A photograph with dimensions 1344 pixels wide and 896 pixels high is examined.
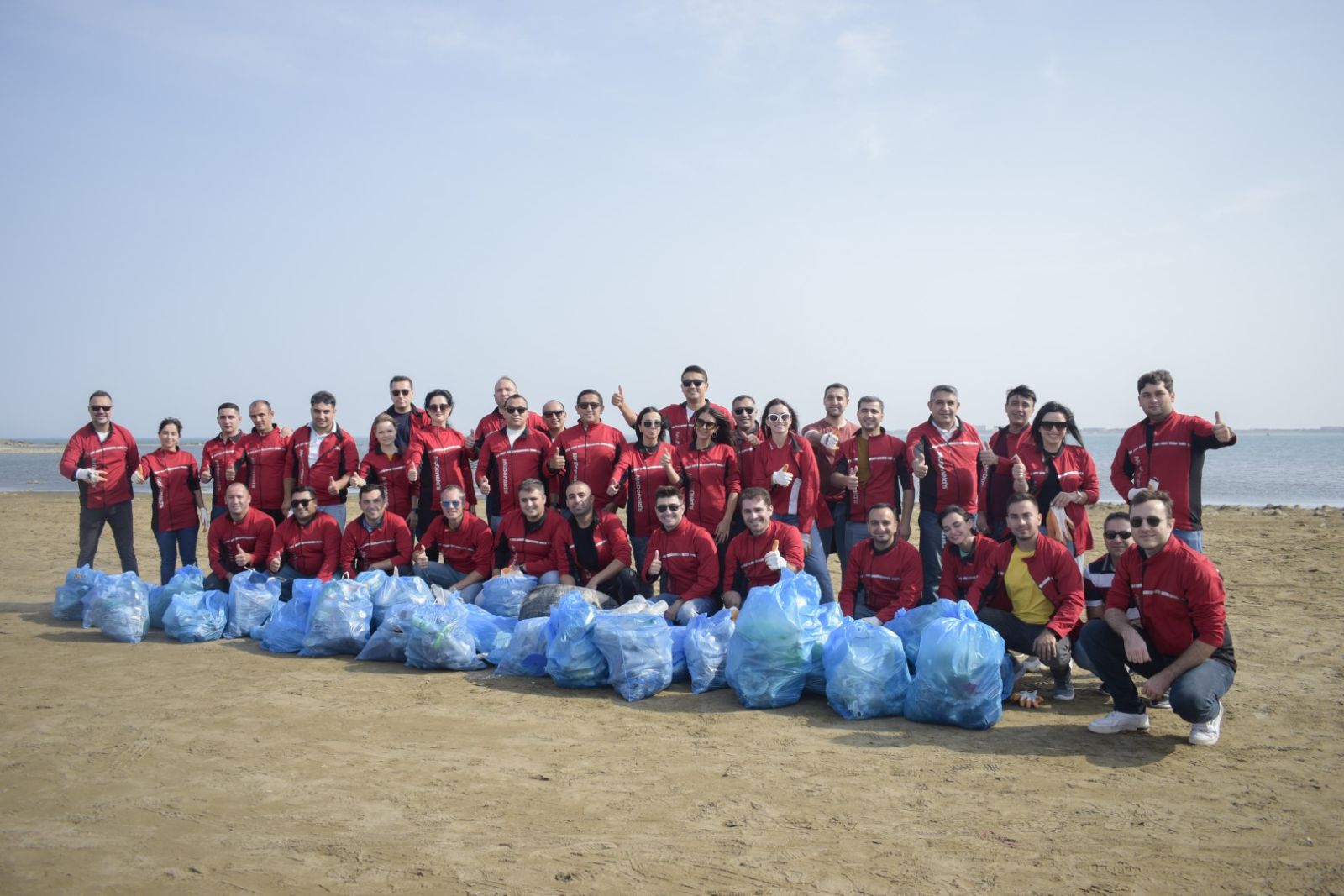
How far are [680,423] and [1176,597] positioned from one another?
14.0 feet

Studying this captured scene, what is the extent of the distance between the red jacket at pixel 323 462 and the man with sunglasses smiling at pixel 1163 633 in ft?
20.9

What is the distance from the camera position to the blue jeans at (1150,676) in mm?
4777

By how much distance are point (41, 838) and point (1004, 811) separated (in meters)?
4.12

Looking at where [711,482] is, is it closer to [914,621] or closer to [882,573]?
[882,573]

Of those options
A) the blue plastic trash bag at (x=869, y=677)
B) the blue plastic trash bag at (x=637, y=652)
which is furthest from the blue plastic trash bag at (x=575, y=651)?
the blue plastic trash bag at (x=869, y=677)

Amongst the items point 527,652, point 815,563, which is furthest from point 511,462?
point 815,563

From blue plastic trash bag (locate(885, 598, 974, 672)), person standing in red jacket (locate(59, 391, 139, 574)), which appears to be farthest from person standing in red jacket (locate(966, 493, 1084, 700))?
person standing in red jacket (locate(59, 391, 139, 574))

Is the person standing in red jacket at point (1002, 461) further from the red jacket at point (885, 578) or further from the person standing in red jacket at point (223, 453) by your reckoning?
the person standing in red jacket at point (223, 453)

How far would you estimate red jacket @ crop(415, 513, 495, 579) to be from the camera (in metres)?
7.64

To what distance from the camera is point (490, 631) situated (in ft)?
22.0

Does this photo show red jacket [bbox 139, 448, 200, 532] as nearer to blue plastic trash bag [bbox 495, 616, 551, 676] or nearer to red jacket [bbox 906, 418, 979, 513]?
blue plastic trash bag [bbox 495, 616, 551, 676]

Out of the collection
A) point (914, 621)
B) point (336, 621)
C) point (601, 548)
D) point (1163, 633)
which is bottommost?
point (336, 621)

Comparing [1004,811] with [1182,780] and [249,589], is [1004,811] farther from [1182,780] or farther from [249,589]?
[249,589]

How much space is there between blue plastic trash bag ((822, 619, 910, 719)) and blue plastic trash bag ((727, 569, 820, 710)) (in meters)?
0.25
